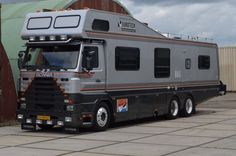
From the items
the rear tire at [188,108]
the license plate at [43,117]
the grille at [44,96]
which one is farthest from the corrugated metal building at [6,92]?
the rear tire at [188,108]

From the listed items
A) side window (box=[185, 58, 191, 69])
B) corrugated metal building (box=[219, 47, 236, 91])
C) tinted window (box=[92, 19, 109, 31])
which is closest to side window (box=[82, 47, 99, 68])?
tinted window (box=[92, 19, 109, 31])

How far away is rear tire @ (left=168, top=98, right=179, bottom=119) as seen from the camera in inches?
805

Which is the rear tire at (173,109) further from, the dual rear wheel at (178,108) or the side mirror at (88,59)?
the side mirror at (88,59)

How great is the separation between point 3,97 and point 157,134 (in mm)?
6479

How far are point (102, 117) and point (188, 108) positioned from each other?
629 cm

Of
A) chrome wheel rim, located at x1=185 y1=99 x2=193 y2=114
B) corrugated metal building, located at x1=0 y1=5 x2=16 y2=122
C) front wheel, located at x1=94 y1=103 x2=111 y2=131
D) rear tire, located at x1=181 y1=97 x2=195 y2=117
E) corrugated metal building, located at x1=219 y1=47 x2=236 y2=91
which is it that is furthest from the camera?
corrugated metal building, located at x1=219 y1=47 x2=236 y2=91

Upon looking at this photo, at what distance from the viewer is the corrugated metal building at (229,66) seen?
40.8 m

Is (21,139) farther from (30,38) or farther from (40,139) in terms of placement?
(30,38)

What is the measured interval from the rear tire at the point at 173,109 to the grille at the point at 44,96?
5.88 m

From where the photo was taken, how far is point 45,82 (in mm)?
15984

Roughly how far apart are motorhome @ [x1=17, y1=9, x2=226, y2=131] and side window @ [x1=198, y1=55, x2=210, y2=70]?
11.9 feet

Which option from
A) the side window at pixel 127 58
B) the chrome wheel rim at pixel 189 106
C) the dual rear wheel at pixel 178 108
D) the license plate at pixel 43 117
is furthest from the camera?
the chrome wheel rim at pixel 189 106

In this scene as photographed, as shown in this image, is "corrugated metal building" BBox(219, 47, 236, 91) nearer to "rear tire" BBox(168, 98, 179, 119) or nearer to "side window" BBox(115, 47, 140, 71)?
"rear tire" BBox(168, 98, 179, 119)

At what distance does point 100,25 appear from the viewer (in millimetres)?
16703
